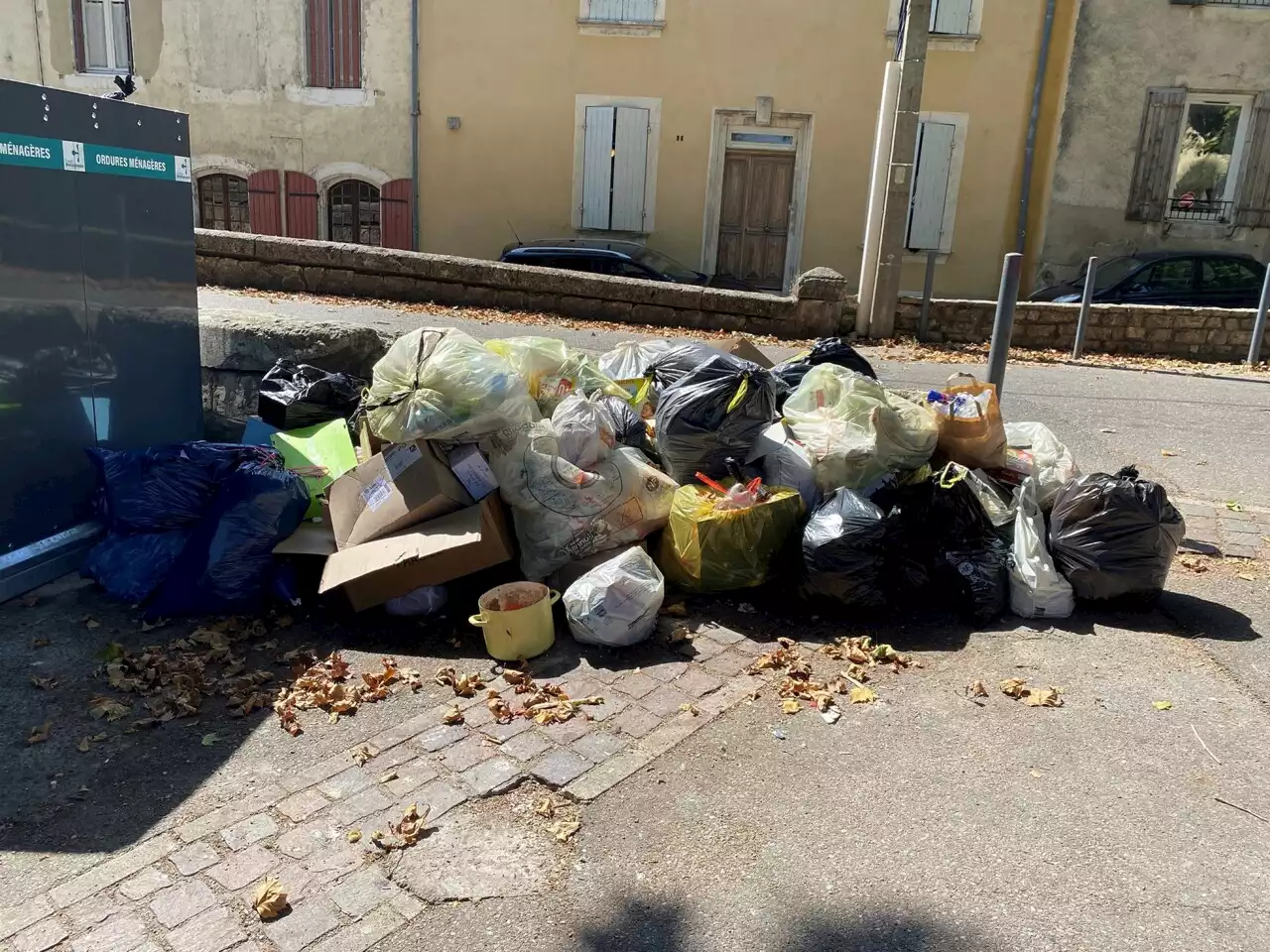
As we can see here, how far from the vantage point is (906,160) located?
10.5 m

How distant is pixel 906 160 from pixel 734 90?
6337mm

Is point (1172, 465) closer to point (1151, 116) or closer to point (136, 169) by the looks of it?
point (136, 169)

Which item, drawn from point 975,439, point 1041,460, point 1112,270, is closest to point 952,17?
point 1112,270

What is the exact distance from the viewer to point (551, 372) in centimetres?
497

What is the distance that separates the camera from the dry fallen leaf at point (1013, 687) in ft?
11.5

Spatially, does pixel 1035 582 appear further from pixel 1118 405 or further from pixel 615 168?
pixel 615 168

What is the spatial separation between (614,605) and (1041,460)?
2316mm

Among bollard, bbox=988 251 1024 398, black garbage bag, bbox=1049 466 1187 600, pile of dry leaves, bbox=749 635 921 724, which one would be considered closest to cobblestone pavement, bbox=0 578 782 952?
pile of dry leaves, bbox=749 635 921 724

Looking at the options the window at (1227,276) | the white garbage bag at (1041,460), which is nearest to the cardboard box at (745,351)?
the white garbage bag at (1041,460)

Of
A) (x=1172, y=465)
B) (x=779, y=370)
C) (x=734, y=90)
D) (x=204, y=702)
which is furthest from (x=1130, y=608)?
(x=734, y=90)

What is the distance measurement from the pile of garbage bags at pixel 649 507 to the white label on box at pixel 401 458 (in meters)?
0.01

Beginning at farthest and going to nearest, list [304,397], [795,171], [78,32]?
[78,32] < [795,171] < [304,397]

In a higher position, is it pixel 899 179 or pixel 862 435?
pixel 899 179

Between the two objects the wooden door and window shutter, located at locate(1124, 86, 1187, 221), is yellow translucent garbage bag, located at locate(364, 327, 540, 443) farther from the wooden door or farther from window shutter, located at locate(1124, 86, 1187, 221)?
window shutter, located at locate(1124, 86, 1187, 221)
